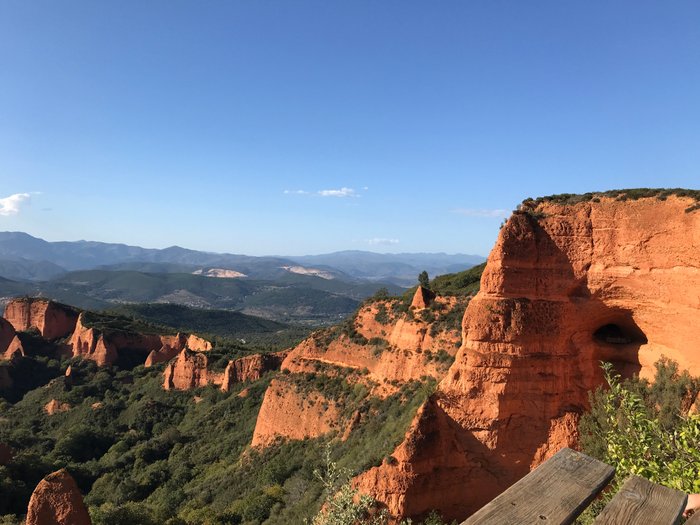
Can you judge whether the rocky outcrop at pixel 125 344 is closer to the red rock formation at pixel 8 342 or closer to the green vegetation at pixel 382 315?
the red rock formation at pixel 8 342

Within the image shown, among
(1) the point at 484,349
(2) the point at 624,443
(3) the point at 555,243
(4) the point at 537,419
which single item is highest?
(3) the point at 555,243

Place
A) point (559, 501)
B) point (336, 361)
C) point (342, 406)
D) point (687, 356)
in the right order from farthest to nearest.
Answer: point (336, 361)
point (342, 406)
point (687, 356)
point (559, 501)

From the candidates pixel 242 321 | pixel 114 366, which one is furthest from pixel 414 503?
pixel 242 321

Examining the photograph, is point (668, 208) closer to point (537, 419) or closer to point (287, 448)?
point (537, 419)

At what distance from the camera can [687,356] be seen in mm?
18297

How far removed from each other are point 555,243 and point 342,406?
2412 cm

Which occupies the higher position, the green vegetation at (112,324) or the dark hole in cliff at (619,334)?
the dark hole in cliff at (619,334)

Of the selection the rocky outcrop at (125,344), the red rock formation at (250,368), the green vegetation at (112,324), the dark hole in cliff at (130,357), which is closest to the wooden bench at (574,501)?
→ the red rock formation at (250,368)

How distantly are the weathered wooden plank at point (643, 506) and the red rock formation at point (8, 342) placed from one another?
98.6 meters

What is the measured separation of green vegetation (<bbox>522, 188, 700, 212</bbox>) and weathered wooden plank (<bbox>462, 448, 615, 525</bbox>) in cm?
1977

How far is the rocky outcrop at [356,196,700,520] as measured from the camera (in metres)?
20.8

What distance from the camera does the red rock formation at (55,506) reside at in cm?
2344

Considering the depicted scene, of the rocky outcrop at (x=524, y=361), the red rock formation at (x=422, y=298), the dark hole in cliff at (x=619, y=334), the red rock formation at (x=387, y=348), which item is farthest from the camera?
the red rock formation at (x=422, y=298)

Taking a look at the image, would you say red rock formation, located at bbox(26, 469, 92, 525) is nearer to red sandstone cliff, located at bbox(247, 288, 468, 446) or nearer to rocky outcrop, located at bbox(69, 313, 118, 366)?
red sandstone cliff, located at bbox(247, 288, 468, 446)
